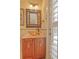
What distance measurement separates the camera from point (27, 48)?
4.12 metres

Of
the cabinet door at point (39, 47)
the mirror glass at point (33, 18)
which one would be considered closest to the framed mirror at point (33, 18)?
the mirror glass at point (33, 18)

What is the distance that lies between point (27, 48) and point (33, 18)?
1.15 m

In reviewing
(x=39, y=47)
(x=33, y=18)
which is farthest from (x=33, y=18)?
(x=39, y=47)

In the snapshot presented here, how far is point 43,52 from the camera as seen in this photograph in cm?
434

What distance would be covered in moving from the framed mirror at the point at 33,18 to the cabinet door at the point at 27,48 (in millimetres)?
721

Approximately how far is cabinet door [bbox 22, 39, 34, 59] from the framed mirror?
0.72 m

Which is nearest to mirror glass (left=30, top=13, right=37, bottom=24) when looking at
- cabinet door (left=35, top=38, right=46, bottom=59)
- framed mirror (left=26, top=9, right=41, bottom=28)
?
framed mirror (left=26, top=9, right=41, bottom=28)

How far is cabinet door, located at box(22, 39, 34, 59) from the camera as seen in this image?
161 inches

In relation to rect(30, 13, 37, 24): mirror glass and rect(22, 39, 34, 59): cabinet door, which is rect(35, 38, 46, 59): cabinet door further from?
rect(30, 13, 37, 24): mirror glass

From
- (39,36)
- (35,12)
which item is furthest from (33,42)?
(35,12)

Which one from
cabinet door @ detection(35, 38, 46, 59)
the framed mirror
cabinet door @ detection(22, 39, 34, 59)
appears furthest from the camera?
the framed mirror
